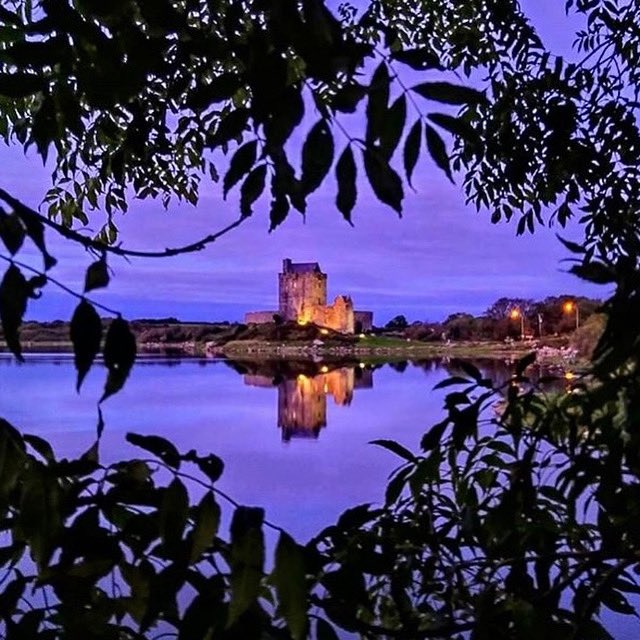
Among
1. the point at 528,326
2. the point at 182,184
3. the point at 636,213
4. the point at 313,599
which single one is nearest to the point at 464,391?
the point at 313,599

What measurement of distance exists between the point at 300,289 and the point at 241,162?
1049 millimetres

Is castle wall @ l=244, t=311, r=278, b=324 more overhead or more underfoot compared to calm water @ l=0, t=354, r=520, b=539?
more overhead

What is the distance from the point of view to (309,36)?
369mm

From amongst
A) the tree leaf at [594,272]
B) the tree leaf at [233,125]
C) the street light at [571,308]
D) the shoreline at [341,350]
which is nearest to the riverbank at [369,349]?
the shoreline at [341,350]

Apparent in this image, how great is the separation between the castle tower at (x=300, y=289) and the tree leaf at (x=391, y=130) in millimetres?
1070

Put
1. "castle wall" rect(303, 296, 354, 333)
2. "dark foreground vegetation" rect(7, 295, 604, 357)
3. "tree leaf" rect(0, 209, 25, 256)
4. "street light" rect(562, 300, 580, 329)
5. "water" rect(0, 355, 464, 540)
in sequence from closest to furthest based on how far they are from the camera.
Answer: "tree leaf" rect(0, 209, 25, 256), "street light" rect(562, 300, 580, 329), "water" rect(0, 355, 464, 540), "dark foreground vegetation" rect(7, 295, 604, 357), "castle wall" rect(303, 296, 354, 333)

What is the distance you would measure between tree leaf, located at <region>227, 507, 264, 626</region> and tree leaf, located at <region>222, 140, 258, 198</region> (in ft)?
0.57

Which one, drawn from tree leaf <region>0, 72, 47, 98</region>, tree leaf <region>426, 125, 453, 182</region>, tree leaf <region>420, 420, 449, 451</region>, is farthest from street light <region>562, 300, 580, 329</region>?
tree leaf <region>0, 72, 47, 98</region>

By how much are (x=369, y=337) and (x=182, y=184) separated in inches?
18.5

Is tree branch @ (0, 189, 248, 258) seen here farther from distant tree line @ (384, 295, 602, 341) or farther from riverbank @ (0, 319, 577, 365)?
distant tree line @ (384, 295, 602, 341)

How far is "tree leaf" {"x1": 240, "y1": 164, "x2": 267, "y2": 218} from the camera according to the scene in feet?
1.48

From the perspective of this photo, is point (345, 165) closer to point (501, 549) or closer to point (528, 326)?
point (501, 549)

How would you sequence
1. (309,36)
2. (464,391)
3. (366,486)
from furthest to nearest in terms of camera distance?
(366,486)
(464,391)
(309,36)

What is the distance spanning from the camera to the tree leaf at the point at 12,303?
1.26 ft
